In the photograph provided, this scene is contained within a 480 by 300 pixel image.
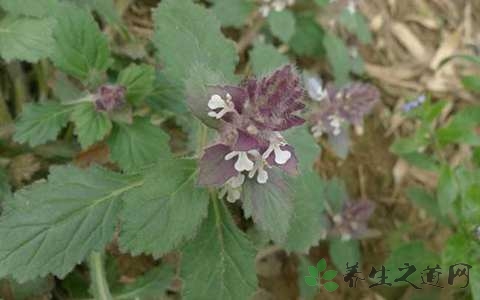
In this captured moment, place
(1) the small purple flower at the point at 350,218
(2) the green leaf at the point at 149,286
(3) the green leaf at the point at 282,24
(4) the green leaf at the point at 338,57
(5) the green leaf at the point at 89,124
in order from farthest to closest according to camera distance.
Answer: (4) the green leaf at the point at 338,57
(3) the green leaf at the point at 282,24
(1) the small purple flower at the point at 350,218
(2) the green leaf at the point at 149,286
(5) the green leaf at the point at 89,124

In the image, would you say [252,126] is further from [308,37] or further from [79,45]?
[308,37]

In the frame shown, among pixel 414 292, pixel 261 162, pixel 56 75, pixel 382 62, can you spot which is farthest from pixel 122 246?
pixel 382 62

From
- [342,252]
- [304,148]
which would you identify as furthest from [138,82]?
[342,252]

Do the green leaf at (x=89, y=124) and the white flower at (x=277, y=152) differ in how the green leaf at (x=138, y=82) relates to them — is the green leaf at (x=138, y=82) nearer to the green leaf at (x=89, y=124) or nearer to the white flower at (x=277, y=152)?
the green leaf at (x=89, y=124)

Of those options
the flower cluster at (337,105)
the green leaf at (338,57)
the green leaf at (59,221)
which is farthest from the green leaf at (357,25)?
the green leaf at (59,221)

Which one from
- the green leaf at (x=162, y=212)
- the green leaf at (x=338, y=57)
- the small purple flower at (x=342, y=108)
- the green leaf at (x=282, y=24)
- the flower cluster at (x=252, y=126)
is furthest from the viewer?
the green leaf at (x=338, y=57)

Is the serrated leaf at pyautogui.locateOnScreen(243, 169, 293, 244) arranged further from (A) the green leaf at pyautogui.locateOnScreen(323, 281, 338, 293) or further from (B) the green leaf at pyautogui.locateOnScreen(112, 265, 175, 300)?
(A) the green leaf at pyautogui.locateOnScreen(323, 281, 338, 293)

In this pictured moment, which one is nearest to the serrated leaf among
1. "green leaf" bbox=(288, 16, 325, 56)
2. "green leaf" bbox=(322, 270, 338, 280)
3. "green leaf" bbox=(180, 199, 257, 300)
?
"green leaf" bbox=(180, 199, 257, 300)

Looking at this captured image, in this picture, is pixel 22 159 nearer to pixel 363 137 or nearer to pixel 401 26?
pixel 363 137
